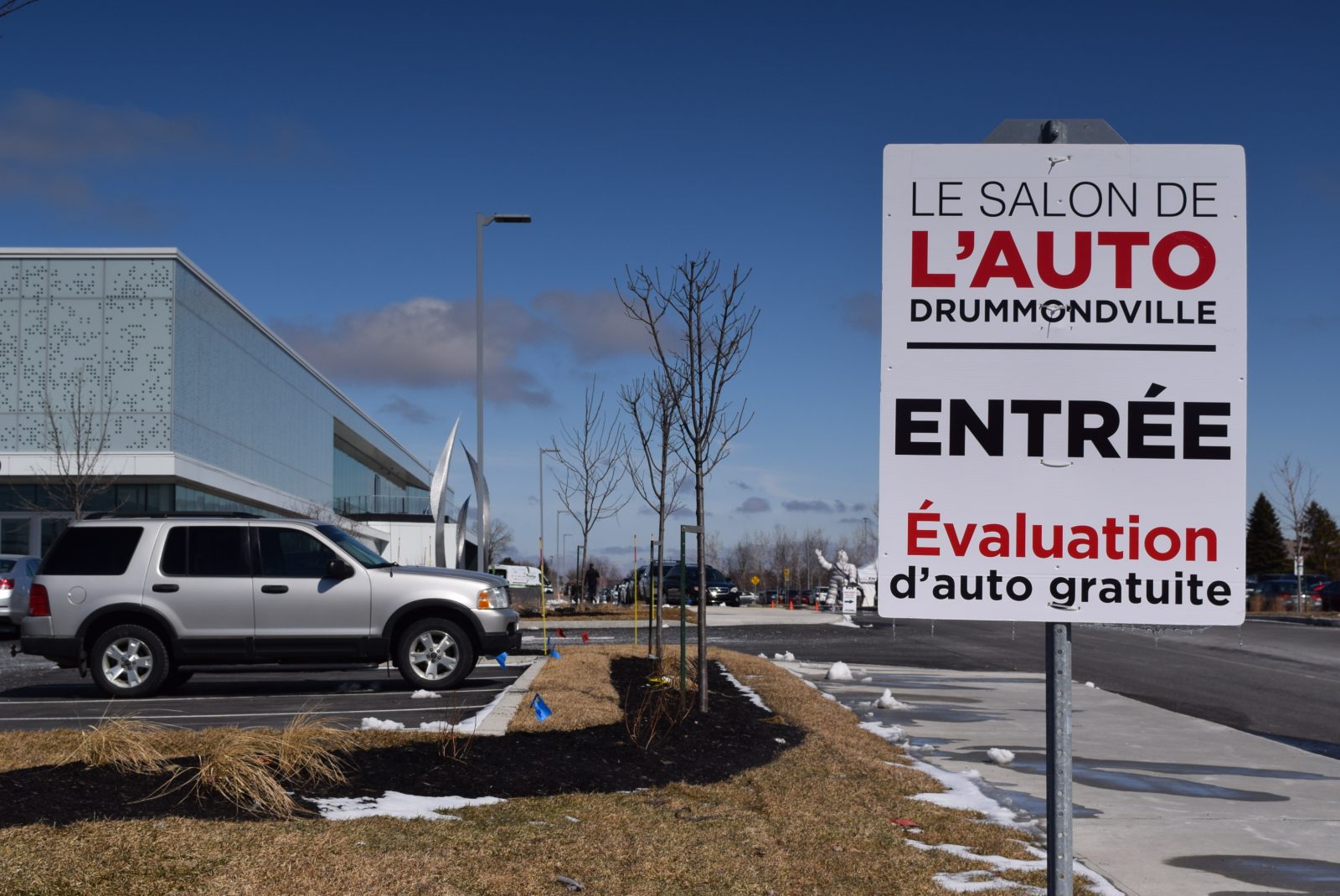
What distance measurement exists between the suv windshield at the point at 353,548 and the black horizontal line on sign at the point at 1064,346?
11.2m

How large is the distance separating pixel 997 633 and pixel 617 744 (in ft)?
73.5

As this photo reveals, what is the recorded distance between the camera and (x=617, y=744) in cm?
854

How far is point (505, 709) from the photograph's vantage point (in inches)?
402

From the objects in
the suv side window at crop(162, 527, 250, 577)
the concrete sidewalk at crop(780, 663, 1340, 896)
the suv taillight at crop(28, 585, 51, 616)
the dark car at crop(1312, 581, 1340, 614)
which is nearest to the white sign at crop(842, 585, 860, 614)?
the concrete sidewalk at crop(780, 663, 1340, 896)

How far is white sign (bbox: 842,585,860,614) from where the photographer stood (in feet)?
119

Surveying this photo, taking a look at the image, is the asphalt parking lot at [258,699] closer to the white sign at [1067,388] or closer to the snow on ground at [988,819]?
the snow on ground at [988,819]

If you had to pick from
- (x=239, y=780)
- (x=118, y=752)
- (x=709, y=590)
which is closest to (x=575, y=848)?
(x=239, y=780)

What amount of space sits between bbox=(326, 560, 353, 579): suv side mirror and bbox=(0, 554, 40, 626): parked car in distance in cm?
1406

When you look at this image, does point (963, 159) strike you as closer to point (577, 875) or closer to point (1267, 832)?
point (577, 875)

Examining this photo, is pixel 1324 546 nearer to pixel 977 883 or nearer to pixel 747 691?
pixel 747 691

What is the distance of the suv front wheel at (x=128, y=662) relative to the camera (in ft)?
43.3

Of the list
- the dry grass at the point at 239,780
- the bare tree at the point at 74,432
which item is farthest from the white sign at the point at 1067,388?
the bare tree at the point at 74,432

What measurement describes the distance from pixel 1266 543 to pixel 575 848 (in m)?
91.6

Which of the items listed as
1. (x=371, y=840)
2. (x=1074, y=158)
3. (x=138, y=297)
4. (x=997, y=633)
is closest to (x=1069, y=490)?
(x=1074, y=158)
